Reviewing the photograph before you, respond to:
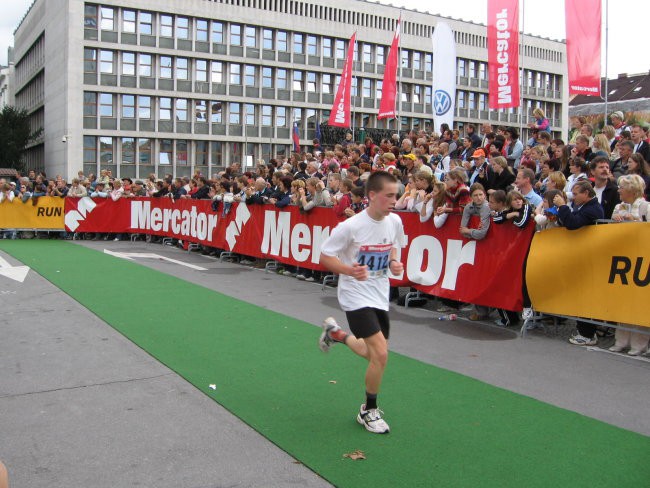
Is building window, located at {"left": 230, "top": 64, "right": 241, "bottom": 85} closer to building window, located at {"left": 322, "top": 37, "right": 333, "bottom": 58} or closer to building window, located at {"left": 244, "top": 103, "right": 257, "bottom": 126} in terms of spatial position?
building window, located at {"left": 244, "top": 103, "right": 257, "bottom": 126}

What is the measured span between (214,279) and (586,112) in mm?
41985

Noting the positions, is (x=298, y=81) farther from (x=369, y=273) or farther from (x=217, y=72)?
(x=369, y=273)

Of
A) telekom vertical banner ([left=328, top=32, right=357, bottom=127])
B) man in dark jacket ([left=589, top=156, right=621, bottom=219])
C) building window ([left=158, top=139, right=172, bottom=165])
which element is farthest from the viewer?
building window ([left=158, top=139, right=172, bottom=165])

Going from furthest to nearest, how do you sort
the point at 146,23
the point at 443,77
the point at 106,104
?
the point at 146,23
the point at 106,104
the point at 443,77

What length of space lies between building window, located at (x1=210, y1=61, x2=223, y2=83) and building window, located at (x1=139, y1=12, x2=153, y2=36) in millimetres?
6494

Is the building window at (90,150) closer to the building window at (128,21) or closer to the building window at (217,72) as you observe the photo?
the building window at (128,21)

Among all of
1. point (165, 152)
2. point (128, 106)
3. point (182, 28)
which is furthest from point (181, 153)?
point (182, 28)

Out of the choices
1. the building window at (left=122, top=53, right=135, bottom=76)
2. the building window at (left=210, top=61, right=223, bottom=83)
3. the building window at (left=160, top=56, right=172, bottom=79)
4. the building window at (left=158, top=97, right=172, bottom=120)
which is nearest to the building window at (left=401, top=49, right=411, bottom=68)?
the building window at (left=210, top=61, right=223, bottom=83)

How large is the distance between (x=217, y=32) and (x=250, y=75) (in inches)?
199

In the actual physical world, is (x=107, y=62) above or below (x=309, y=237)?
above

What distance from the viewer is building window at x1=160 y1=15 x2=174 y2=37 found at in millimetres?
60188

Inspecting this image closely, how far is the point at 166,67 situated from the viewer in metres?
60.5

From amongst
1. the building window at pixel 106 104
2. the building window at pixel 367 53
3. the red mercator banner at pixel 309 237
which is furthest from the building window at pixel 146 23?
the red mercator banner at pixel 309 237

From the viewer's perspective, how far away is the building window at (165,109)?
60.5m
